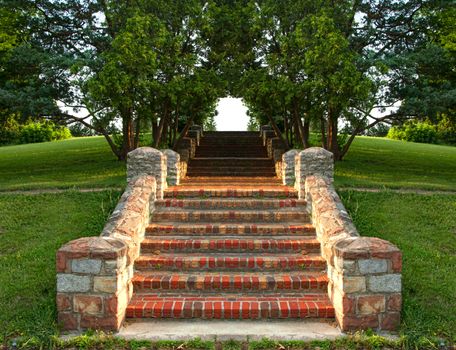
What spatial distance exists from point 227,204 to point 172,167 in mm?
3243

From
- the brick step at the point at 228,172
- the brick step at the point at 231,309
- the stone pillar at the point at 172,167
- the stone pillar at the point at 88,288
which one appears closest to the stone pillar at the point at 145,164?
the stone pillar at the point at 172,167

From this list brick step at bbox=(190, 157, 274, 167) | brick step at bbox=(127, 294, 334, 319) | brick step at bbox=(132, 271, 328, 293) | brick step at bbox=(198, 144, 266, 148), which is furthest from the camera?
brick step at bbox=(198, 144, 266, 148)

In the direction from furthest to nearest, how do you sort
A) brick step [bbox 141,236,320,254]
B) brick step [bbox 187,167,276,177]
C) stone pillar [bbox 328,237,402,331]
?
1. brick step [bbox 187,167,276,177]
2. brick step [bbox 141,236,320,254]
3. stone pillar [bbox 328,237,402,331]

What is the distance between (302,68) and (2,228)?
372 inches

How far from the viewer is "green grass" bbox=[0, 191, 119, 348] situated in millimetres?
5992

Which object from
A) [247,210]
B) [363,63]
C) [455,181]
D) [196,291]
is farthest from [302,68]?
[196,291]

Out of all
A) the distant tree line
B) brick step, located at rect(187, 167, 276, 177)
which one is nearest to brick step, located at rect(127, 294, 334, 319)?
the distant tree line

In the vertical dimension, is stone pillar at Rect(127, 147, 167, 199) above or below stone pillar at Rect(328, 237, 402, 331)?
above

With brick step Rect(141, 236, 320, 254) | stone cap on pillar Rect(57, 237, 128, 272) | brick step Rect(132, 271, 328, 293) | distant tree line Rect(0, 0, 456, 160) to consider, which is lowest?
brick step Rect(132, 271, 328, 293)

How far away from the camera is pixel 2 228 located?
905 cm

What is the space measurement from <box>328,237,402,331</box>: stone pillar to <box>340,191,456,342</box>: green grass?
0.32 metres

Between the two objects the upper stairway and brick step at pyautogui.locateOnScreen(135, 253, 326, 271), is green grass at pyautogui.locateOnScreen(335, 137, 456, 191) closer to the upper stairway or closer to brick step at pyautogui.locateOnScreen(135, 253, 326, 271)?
the upper stairway

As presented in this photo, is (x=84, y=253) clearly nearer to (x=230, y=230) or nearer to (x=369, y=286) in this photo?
(x=230, y=230)

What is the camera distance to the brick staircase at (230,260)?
20.3 ft
